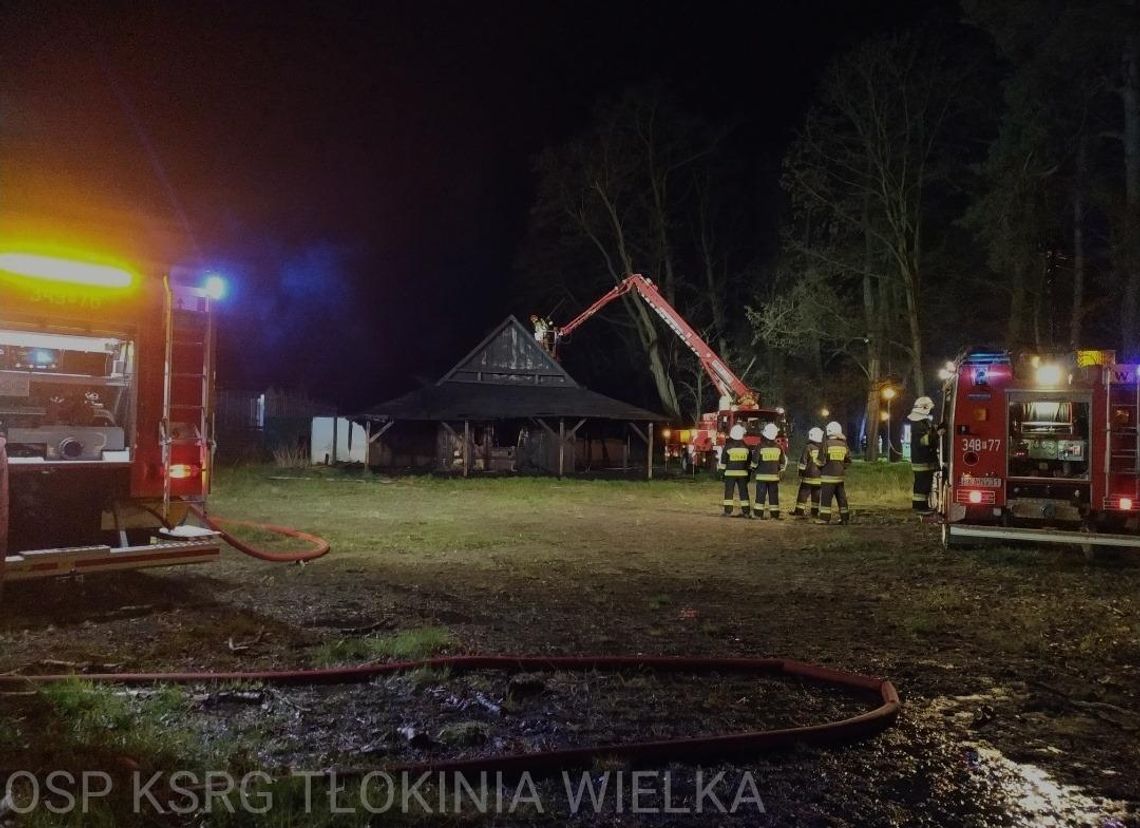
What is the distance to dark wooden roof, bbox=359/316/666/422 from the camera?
26.7 meters

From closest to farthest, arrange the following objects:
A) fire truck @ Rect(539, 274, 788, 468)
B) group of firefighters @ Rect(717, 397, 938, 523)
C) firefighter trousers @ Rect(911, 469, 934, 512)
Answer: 1. group of firefighters @ Rect(717, 397, 938, 523)
2. firefighter trousers @ Rect(911, 469, 934, 512)
3. fire truck @ Rect(539, 274, 788, 468)

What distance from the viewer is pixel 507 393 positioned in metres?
29.4

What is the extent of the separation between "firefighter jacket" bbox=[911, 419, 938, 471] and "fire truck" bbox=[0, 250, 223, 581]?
9710 mm

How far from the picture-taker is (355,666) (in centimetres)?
511

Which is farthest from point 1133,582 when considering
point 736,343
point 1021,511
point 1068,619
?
point 736,343

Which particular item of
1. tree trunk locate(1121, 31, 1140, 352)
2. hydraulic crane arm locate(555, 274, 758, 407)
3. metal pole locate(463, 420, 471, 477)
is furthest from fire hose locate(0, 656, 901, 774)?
metal pole locate(463, 420, 471, 477)

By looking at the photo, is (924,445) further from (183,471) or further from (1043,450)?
(183,471)

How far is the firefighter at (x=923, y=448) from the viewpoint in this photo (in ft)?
41.5

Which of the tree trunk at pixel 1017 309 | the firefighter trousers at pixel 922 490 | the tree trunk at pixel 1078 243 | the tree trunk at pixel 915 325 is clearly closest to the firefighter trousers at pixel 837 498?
the firefighter trousers at pixel 922 490

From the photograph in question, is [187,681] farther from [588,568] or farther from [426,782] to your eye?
[588,568]

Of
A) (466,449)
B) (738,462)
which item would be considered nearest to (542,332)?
(466,449)

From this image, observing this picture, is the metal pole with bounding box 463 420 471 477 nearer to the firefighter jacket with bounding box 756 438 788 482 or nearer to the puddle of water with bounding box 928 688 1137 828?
the firefighter jacket with bounding box 756 438 788 482

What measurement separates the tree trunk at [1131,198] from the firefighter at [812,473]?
7724 millimetres

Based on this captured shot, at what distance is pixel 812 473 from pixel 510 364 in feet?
58.9
